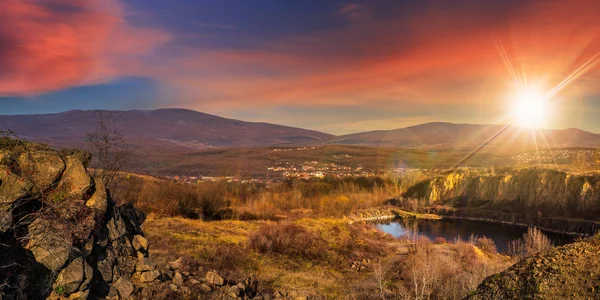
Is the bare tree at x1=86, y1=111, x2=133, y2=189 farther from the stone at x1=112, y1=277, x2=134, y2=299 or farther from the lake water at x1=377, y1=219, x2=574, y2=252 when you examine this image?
the lake water at x1=377, y1=219, x2=574, y2=252

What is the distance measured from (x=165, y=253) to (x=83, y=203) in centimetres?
718

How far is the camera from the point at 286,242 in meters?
21.8

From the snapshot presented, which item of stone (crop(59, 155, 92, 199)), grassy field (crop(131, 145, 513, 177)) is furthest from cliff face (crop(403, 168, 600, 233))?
stone (crop(59, 155, 92, 199))

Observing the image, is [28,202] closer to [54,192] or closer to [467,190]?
[54,192]

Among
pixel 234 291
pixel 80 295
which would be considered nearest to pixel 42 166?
pixel 80 295

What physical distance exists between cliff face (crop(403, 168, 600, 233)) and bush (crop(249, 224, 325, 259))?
41.8 meters

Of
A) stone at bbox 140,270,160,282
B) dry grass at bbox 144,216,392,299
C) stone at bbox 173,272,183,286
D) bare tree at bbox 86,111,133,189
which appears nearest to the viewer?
stone at bbox 140,270,160,282

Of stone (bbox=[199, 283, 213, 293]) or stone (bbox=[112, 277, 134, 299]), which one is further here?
stone (bbox=[199, 283, 213, 293])

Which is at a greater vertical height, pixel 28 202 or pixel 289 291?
pixel 28 202

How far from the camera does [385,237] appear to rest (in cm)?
3447

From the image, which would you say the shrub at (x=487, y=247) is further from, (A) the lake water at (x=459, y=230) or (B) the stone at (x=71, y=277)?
(B) the stone at (x=71, y=277)

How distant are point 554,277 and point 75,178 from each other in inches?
Answer: 358

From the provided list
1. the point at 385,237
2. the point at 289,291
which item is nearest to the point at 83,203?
the point at 289,291

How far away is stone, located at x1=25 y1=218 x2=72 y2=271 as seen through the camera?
715 centimetres
